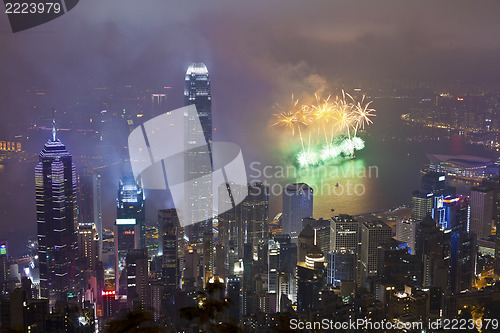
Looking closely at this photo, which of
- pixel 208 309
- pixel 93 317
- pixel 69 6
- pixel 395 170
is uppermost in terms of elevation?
pixel 69 6

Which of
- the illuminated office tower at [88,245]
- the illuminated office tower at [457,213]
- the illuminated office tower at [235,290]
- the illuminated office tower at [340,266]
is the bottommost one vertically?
the illuminated office tower at [235,290]

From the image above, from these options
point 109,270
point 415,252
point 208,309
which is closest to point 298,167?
point 415,252

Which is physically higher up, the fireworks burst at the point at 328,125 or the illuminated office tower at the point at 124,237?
the fireworks burst at the point at 328,125

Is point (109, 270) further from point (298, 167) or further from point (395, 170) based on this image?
point (395, 170)

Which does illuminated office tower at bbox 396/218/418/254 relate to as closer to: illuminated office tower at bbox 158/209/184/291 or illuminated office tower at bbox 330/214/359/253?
illuminated office tower at bbox 330/214/359/253

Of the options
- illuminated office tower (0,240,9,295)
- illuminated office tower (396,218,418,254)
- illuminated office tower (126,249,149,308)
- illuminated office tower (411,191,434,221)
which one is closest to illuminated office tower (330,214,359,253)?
illuminated office tower (396,218,418,254)

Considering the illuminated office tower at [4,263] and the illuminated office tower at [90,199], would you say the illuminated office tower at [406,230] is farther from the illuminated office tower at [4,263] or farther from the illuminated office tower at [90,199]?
the illuminated office tower at [4,263]

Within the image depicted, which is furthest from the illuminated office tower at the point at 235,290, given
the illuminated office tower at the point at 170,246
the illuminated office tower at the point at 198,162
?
the illuminated office tower at the point at 198,162
